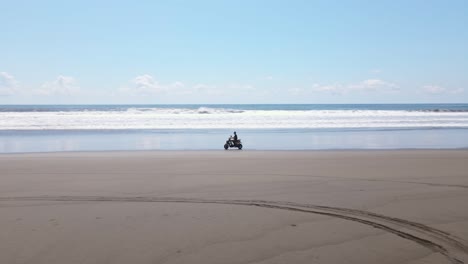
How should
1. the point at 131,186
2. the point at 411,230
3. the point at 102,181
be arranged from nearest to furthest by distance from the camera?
the point at 411,230 < the point at 131,186 < the point at 102,181

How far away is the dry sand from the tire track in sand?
0.01 metres

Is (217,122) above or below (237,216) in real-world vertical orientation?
below

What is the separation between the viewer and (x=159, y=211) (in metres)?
6.02

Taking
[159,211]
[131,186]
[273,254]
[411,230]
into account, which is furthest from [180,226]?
[131,186]

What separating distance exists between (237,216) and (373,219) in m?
1.76

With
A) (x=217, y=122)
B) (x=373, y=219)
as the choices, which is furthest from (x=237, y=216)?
(x=217, y=122)

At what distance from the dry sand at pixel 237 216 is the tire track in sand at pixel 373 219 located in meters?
0.01

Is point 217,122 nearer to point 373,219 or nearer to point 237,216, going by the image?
point 237,216

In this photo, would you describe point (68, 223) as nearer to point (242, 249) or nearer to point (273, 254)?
point (242, 249)

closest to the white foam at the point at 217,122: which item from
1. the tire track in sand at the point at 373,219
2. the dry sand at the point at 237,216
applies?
the dry sand at the point at 237,216

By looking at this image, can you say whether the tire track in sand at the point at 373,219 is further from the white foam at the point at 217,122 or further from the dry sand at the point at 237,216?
the white foam at the point at 217,122

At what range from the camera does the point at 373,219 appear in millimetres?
5457

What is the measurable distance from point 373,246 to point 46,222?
4.00 metres

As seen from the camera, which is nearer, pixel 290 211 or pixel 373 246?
pixel 373 246
